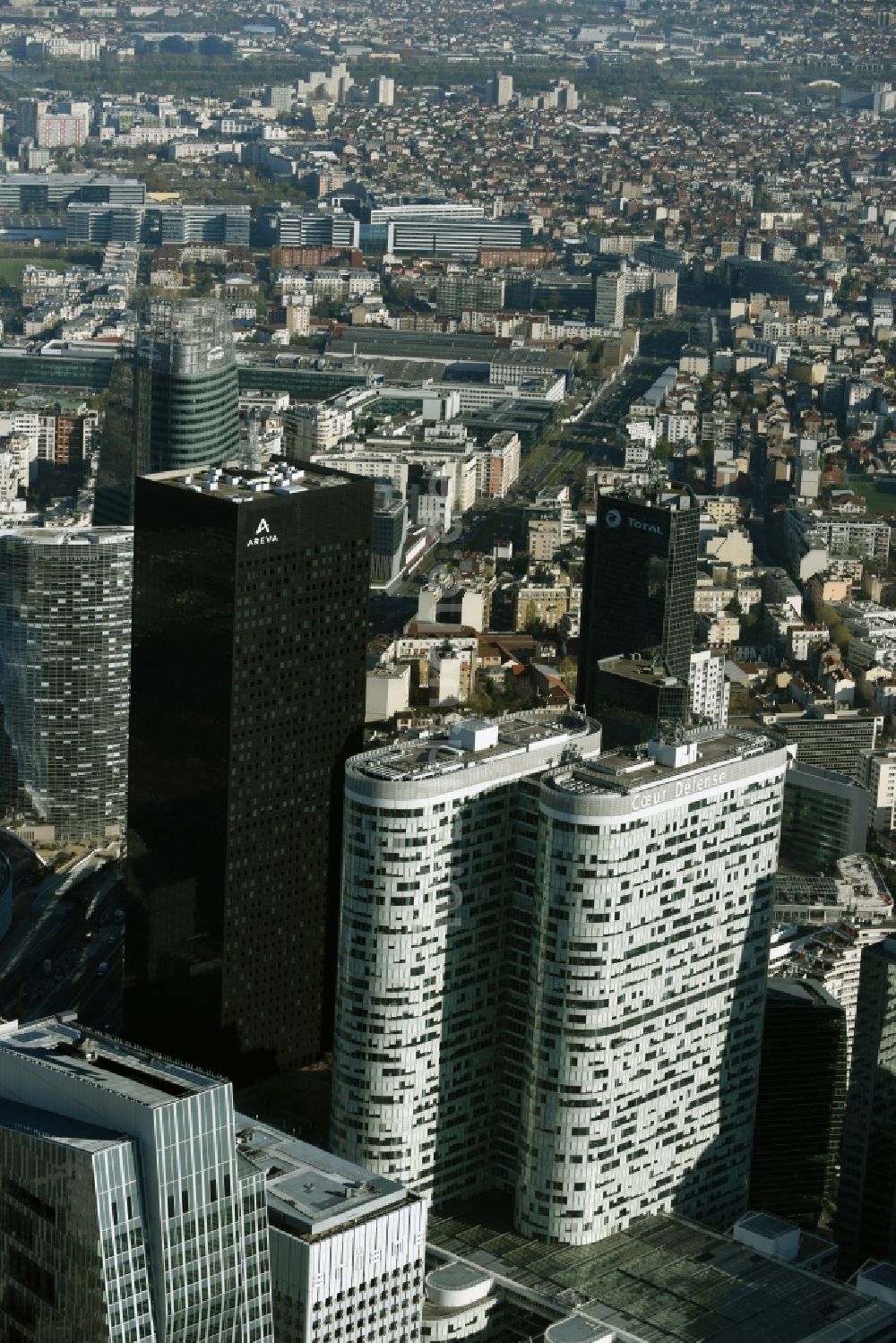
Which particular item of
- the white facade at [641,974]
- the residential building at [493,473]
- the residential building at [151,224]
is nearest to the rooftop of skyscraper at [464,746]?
the white facade at [641,974]

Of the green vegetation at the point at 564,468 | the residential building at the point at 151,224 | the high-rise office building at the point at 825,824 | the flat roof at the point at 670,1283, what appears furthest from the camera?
the residential building at the point at 151,224

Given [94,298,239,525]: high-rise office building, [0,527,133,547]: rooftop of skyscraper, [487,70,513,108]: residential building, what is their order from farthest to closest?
1. [487,70,513,108]: residential building
2. [94,298,239,525]: high-rise office building
3. [0,527,133,547]: rooftop of skyscraper

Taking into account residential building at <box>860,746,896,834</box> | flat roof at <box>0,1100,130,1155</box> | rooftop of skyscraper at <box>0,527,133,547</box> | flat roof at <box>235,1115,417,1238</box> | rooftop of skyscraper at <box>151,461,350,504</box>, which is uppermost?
rooftop of skyscraper at <box>151,461,350,504</box>

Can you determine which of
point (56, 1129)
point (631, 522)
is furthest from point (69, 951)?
point (56, 1129)

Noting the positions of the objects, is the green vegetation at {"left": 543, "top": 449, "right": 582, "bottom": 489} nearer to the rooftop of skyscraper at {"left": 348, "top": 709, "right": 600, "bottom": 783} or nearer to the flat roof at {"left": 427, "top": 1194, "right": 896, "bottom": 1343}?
the rooftop of skyscraper at {"left": 348, "top": 709, "right": 600, "bottom": 783}

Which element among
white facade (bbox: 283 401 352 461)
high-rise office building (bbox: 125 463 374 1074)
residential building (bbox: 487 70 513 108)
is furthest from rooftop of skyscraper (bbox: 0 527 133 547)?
residential building (bbox: 487 70 513 108)

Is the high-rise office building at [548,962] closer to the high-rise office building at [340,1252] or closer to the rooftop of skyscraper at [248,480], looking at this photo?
the high-rise office building at [340,1252]

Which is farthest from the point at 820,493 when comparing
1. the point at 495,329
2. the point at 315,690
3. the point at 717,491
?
the point at 315,690

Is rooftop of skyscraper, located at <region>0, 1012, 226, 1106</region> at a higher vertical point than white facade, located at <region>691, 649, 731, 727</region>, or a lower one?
higher
